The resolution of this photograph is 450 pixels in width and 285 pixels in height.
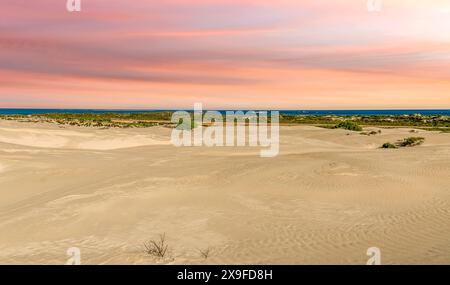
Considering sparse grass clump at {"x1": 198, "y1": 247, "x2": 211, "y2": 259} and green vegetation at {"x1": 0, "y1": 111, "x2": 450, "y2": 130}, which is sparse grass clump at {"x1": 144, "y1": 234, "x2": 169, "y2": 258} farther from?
green vegetation at {"x1": 0, "y1": 111, "x2": 450, "y2": 130}

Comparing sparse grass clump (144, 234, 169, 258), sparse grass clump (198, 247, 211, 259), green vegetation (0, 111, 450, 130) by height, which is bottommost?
sparse grass clump (198, 247, 211, 259)

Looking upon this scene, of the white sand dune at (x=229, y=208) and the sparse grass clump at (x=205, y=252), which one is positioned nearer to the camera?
the sparse grass clump at (x=205, y=252)

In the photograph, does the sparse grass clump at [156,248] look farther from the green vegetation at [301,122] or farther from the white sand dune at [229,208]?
the green vegetation at [301,122]

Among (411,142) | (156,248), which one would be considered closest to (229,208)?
(156,248)

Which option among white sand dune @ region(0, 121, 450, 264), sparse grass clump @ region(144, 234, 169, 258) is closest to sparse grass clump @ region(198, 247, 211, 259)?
white sand dune @ region(0, 121, 450, 264)

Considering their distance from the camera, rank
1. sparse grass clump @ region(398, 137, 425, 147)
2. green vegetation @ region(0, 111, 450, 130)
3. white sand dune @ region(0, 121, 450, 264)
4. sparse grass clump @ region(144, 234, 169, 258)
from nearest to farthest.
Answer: sparse grass clump @ region(144, 234, 169, 258), white sand dune @ region(0, 121, 450, 264), sparse grass clump @ region(398, 137, 425, 147), green vegetation @ region(0, 111, 450, 130)

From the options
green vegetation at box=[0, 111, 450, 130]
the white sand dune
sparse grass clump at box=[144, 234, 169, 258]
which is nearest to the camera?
sparse grass clump at box=[144, 234, 169, 258]

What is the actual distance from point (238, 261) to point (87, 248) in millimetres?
3600

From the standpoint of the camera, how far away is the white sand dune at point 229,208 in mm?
9141

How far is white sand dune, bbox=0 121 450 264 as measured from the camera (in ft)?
30.0

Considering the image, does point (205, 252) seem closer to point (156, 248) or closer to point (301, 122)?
point (156, 248)

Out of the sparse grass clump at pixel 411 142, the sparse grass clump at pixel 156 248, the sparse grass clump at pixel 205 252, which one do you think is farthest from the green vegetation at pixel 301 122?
the sparse grass clump at pixel 205 252

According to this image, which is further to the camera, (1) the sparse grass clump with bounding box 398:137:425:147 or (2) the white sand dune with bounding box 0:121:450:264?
→ (1) the sparse grass clump with bounding box 398:137:425:147

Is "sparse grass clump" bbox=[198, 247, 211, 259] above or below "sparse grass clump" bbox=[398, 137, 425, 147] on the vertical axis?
below
